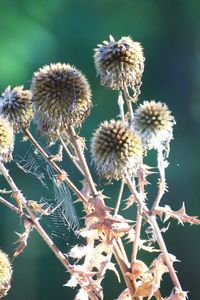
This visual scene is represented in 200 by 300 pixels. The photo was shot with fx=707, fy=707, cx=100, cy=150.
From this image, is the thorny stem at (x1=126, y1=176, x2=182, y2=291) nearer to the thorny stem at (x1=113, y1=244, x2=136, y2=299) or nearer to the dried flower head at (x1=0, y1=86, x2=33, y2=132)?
the thorny stem at (x1=113, y1=244, x2=136, y2=299)

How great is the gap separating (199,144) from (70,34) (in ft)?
1.90

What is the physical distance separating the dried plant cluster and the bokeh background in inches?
47.0

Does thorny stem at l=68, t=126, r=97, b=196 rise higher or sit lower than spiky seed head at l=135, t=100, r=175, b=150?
lower

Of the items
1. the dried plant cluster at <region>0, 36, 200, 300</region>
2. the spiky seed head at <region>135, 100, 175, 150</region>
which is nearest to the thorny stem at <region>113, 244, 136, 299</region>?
the dried plant cluster at <region>0, 36, 200, 300</region>

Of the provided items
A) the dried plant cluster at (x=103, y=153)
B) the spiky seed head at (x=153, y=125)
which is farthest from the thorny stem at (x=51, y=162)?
the spiky seed head at (x=153, y=125)

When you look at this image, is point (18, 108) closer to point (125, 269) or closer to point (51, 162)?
A: point (51, 162)

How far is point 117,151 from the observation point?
88 centimetres

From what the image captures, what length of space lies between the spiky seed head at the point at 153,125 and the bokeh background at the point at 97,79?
4.05 ft

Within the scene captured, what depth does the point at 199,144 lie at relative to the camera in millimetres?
2422

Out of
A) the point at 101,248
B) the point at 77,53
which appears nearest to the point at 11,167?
the point at 77,53

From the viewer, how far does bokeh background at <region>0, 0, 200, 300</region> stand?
2.30m

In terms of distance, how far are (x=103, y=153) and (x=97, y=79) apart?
1.33m

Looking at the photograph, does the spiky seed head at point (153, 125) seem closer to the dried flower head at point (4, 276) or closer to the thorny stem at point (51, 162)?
the thorny stem at point (51, 162)

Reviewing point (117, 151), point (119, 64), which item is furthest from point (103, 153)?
point (119, 64)
